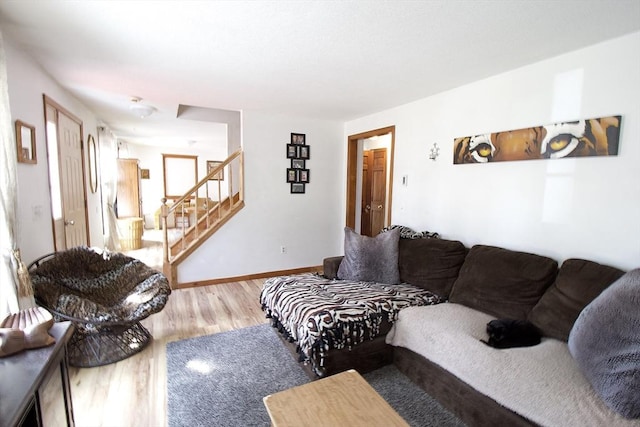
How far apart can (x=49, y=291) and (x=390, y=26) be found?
295 centimetres

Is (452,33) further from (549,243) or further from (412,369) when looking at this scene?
(412,369)

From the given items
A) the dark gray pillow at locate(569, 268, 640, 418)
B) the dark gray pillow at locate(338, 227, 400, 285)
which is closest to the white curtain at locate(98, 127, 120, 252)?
the dark gray pillow at locate(338, 227, 400, 285)

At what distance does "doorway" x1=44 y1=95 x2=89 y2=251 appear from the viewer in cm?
298

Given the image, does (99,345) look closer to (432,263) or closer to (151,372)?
(151,372)

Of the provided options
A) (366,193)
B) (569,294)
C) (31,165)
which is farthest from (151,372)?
(366,193)

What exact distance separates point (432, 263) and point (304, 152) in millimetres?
2578

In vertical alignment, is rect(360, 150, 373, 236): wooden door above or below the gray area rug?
above

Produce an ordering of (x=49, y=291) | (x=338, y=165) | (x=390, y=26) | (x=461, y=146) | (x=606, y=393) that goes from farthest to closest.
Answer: (x=338, y=165), (x=461, y=146), (x=49, y=291), (x=390, y=26), (x=606, y=393)

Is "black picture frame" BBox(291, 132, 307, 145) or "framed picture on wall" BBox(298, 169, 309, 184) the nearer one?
"black picture frame" BBox(291, 132, 307, 145)

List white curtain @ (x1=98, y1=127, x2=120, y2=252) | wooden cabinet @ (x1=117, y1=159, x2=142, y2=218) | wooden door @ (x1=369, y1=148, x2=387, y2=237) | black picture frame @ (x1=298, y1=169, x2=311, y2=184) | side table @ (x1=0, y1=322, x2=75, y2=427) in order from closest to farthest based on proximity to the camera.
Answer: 1. side table @ (x1=0, y1=322, x2=75, y2=427)
2. black picture frame @ (x1=298, y1=169, x2=311, y2=184)
3. white curtain @ (x1=98, y1=127, x2=120, y2=252)
4. wooden door @ (x1=369, y1=148, x2=387, y2=237)
5. wooden cabinet @ (x1=117, y1=159, x2=142, y2=218)

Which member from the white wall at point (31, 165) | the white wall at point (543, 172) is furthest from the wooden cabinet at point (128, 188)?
the white wall at point (543, 172)

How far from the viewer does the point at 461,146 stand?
2.95 meters

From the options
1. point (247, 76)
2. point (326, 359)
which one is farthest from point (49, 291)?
point (247, 76)

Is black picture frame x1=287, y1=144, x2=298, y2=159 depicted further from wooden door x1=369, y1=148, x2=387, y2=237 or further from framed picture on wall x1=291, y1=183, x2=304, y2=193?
wooden door x1=369, y1=148, x2=387, y2=237
